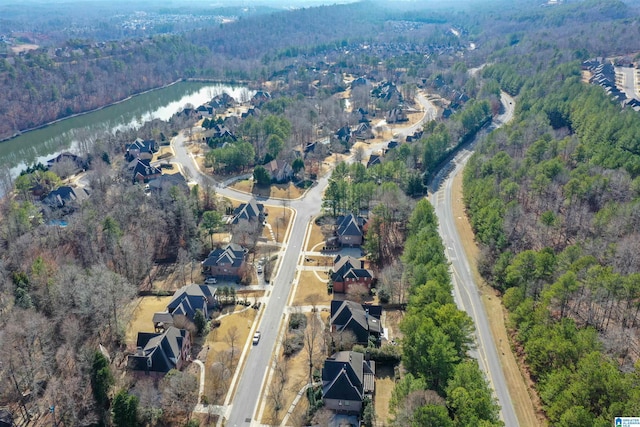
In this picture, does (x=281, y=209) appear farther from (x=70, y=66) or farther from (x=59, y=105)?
(x=70, y=66)

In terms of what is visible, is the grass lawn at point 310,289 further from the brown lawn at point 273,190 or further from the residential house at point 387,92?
the residential house at point 387,92

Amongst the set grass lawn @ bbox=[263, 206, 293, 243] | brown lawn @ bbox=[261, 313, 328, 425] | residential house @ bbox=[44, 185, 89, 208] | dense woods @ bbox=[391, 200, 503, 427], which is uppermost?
dense woods @ bbox=[391, 200, 503, 427]

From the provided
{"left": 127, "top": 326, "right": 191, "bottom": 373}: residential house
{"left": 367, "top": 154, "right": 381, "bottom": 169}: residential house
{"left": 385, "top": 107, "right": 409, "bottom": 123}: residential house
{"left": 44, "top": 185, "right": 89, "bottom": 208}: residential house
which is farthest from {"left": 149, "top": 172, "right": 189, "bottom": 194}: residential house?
{"left": 385, "top": 107, "right": 409, "bottom": 123}: residential house

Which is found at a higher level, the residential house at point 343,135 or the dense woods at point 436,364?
the dense woods at point 436,364

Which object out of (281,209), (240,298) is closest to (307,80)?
(281,209)

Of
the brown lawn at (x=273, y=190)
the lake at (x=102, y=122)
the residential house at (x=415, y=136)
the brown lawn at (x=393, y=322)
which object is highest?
the residential house at (x=415, y=136)

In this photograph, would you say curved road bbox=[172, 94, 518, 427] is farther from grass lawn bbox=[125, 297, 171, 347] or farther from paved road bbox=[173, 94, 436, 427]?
grass lawn bbox=[125, 297, 171, 347]

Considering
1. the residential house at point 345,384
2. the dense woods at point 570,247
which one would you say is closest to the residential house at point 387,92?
the dense woods at point 570,247
